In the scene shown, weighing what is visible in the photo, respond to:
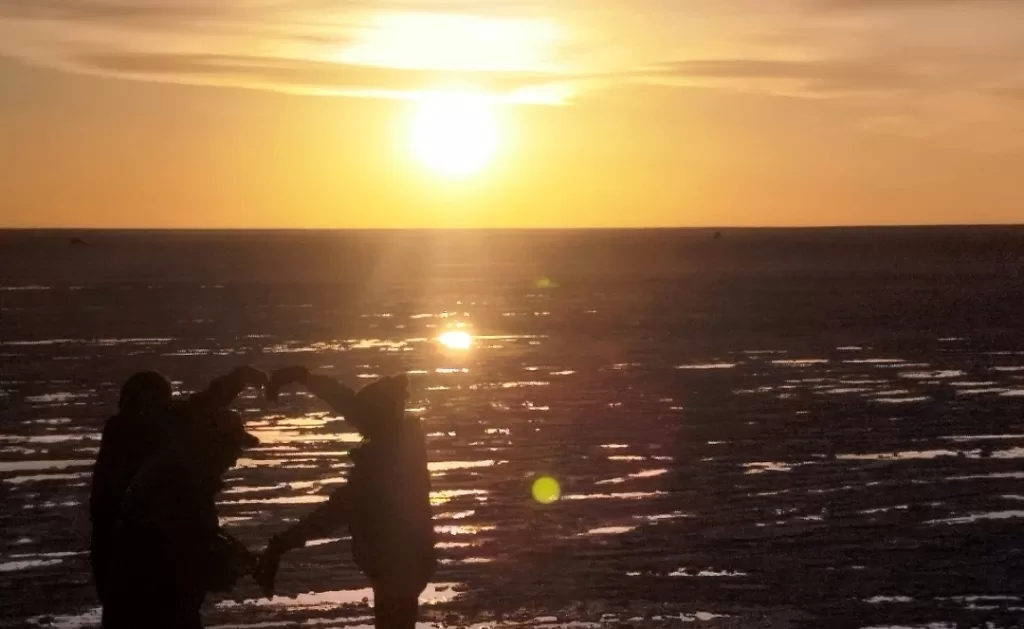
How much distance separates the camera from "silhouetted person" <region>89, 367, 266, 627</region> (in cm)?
698

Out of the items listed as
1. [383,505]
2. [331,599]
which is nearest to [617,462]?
[331,599]

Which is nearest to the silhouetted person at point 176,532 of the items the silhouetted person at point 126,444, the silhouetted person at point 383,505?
the silhouetted person at point 126,444

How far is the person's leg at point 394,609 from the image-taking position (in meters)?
7.37

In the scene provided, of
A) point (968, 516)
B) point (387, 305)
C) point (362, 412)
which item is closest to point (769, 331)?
point (387, 305)

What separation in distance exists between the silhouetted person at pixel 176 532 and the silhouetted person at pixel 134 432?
0.34ft

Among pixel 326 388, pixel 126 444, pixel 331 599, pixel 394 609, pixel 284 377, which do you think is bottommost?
pixel 394 609

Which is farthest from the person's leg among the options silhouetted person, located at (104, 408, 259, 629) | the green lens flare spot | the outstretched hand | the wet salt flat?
the green lens flare spot

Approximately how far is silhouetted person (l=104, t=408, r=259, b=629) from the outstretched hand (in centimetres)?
50

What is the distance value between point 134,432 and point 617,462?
12.6 m

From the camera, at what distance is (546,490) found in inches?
673

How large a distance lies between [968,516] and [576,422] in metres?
8.57

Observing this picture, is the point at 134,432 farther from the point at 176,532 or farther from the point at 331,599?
the point at 331,599

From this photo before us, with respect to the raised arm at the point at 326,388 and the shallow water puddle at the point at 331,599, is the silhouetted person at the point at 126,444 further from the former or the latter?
the shallow water puddle at the point at 331,599

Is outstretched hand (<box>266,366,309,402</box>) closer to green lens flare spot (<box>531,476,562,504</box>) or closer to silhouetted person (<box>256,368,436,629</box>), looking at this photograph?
silhouetted person (<box>256,368,436,629</box>)
